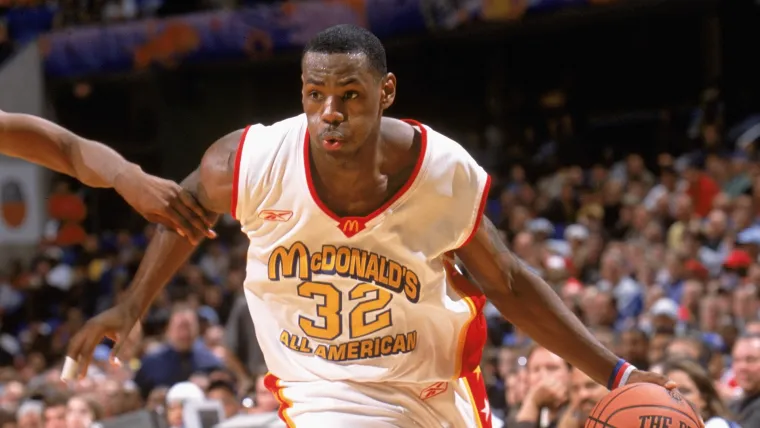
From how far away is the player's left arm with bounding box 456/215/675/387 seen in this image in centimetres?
355

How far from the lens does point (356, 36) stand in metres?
3.21

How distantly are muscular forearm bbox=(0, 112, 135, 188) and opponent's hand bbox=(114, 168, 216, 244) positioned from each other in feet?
0.22

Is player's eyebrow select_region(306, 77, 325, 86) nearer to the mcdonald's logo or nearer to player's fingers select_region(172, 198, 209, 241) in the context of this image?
the mcdonald's logo

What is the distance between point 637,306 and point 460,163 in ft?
19.3

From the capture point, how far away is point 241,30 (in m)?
14.9

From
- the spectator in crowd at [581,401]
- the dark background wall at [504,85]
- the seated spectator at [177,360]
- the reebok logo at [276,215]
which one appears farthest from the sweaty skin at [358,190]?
the dark background wall at [504,85]

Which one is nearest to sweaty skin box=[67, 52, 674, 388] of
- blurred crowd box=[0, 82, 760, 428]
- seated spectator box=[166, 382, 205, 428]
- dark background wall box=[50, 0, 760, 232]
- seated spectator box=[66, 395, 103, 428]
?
blurred crowd box=[0, 82, 760, 428]

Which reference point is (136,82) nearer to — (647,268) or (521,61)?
(521,61)

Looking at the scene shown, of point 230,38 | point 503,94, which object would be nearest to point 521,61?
point 503,94

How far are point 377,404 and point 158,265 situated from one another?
754 mm

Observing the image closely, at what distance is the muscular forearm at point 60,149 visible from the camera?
11.5ft

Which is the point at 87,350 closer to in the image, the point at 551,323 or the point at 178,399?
the point at 551,323

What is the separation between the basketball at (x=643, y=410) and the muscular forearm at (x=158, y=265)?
128cm

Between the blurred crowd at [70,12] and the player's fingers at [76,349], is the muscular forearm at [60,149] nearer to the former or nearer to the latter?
the player's fingers at [76,349]
